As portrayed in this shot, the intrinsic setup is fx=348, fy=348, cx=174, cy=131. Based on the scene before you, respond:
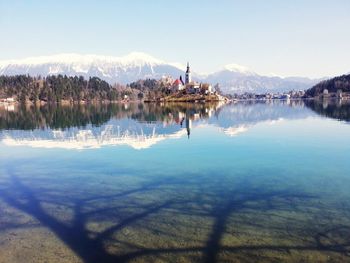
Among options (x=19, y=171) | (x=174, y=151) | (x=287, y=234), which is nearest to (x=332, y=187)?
(x=287, y=234)

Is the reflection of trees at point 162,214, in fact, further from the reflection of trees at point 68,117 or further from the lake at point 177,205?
the reflection of trees at point 68,117

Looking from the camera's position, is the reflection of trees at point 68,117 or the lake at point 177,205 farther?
the reflection of trees at point 68,117

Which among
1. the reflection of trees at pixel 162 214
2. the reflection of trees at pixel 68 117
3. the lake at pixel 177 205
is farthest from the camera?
the reflection of trees at pixel 68 117

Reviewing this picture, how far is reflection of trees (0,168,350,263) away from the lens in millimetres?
14758

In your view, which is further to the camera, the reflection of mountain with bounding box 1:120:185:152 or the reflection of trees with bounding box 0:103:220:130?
the reflection of trees with bounding box 0:103:220:130

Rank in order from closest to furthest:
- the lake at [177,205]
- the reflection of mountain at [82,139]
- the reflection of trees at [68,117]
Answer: the lake at [177,205] < the reflection of mountain at [82,139] < the reflection of trees at [68,117]

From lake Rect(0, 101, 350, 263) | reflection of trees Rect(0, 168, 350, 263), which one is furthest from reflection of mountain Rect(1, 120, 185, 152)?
reflection of trees Rect(0, 168, 350, 263)

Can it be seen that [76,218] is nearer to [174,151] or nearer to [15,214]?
[15,214]

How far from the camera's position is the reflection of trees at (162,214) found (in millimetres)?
14758

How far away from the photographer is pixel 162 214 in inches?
760

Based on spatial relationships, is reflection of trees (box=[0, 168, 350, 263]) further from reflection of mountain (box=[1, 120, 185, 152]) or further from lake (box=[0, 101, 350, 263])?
reflection of mountain (box=[1, 120, 185, 152])

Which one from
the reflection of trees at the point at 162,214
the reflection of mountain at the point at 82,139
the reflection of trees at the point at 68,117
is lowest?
the reflection of trees at the point at 162,214

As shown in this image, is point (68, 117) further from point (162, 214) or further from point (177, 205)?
point (162, 214)

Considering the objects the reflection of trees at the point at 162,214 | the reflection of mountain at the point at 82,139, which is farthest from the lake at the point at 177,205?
the reflection of mountain at the point at 82,139
